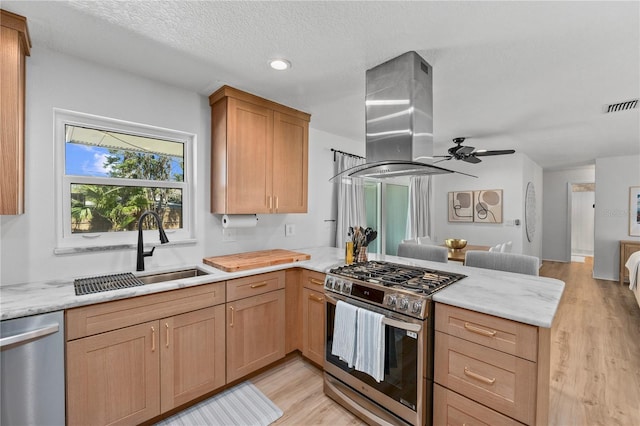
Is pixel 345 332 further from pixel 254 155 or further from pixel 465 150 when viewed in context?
pixel 465 150

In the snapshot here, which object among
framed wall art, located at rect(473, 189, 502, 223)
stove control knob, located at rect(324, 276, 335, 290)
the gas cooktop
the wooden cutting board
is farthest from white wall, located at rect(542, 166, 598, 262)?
stove control knob, located at rect(324, 276, 335, 290)

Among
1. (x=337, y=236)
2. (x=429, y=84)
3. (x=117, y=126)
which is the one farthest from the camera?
(x=337, y=236)

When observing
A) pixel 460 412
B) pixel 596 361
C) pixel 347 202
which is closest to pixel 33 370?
pixel 460 412

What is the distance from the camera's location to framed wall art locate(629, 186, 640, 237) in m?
5.20

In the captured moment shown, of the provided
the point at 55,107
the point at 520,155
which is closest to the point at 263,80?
the point at 55,107

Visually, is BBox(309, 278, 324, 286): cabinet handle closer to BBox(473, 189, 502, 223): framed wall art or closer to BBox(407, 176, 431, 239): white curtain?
BBox(407, 176, 431, 239): white curtain

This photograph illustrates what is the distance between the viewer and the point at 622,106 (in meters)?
2.66

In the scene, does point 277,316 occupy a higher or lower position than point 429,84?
lower

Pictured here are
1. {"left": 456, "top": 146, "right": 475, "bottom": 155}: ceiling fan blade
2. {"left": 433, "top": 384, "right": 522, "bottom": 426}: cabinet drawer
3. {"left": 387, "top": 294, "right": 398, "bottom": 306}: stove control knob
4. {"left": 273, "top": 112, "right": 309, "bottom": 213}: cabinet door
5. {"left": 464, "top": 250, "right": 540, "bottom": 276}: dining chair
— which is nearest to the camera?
{"left": 433, "top": 384, "right": 522, "bottom": 426}: cabinet drawer

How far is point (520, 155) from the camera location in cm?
502

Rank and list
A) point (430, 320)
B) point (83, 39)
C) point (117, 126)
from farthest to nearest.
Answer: point (117, 126) < point (83, 39) < point (430, 320)

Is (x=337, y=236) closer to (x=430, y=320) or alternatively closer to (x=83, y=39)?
(x=430, y=320)

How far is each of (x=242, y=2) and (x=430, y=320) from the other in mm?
1970

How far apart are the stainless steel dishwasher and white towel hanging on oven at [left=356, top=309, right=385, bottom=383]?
5.34 feet
